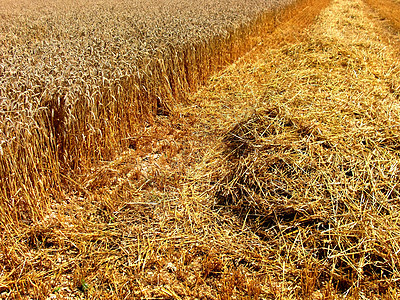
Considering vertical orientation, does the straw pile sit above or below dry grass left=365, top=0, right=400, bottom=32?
below

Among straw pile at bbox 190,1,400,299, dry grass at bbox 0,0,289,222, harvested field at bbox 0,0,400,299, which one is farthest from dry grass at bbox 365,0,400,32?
harvested field at bbox 0,0,400,299

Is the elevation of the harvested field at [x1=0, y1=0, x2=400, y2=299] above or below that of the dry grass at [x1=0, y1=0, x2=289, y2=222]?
below

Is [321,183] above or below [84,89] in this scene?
below

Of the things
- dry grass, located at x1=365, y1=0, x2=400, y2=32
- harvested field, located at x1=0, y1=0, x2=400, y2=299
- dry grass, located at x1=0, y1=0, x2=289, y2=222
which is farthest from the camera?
dry grass, located at x1=365, y1=0, x2=400, y2=32

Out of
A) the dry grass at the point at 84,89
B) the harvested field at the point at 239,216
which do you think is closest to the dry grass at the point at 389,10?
the dry grass at the point at 84,89

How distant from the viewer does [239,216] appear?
8.91ft

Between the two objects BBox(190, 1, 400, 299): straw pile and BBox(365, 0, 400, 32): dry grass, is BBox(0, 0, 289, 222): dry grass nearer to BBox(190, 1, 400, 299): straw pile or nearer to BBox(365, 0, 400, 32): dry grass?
BBox(190, 1, 400, 299): straw pile

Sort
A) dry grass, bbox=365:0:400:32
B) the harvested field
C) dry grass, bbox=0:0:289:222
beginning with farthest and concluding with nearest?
dry grass, bbox=365:0:400:32 → dry grass, bbox=0:0:289:222 → the harvested field

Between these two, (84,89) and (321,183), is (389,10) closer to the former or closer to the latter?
(321,183)

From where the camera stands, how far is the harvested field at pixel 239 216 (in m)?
2.17

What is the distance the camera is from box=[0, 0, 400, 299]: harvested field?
2.17m

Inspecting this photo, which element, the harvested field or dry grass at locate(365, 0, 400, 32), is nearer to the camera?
the harvested field

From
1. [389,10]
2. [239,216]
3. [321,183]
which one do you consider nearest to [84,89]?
[239,216]

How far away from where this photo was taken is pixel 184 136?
4.07 metres
